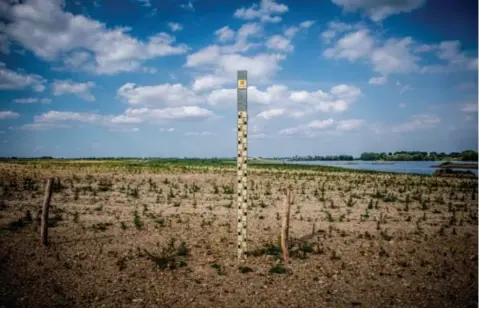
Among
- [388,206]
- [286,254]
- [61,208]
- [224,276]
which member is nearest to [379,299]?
[286,254]

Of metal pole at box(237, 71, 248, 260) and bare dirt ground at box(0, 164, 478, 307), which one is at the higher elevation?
metal pole at box(237, 71, 248, 260)

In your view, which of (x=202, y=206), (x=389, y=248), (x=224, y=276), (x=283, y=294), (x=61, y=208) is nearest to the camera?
(x=283, y=294)

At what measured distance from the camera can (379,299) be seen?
6770 mm

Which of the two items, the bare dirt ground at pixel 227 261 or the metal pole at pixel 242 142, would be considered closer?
the bare dirt ground at pixel 227 261

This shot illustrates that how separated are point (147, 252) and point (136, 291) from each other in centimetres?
208

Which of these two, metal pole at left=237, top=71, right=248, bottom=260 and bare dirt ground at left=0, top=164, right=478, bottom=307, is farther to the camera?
metal pole at left=237, top=71, right=248, bottom=260

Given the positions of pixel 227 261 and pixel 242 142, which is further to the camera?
pixel 227 261

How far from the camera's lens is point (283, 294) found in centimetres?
694

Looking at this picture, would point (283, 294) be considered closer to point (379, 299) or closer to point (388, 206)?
point (379, 299)

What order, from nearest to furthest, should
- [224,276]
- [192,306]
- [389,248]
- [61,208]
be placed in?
[192,306]
[224,276]
[389,248]
[61,208]

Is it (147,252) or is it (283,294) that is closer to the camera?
(283,294)

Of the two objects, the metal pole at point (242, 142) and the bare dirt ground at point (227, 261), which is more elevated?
the metal pole at point (242, 142)

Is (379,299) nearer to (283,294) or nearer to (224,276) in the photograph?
(283,294)

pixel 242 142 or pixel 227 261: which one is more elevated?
pixel 242 142
